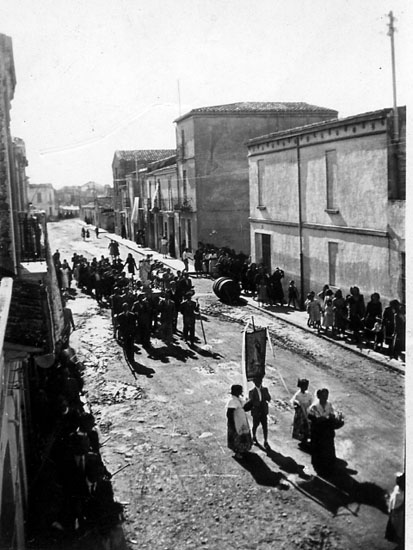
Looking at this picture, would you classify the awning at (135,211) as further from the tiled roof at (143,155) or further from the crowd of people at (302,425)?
the crowd of people at (302,425)

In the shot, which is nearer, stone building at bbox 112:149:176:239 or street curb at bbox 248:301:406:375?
street curb at bbox 248:301:406:375

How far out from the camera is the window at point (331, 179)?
17750 mm

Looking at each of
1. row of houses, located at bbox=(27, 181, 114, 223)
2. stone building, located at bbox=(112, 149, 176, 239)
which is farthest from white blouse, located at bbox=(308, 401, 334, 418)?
stone building, located at bbox=(112, 149, 176, 239)

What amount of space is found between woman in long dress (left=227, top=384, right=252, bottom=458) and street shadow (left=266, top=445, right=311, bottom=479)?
0.39 meters

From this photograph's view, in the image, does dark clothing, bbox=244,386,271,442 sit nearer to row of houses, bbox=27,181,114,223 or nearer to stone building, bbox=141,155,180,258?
stone building, bbox=141,155,180,258

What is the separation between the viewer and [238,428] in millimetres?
9656

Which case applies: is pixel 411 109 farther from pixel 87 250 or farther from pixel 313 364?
pixel 87 250

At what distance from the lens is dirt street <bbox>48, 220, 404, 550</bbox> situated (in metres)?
7.74

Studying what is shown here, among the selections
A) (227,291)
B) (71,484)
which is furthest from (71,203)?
(71,484)

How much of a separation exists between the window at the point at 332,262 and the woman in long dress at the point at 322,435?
374 inches

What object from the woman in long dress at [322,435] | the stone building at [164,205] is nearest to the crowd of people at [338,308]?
the woman in long dress at [322,435]

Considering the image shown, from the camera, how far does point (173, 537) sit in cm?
774

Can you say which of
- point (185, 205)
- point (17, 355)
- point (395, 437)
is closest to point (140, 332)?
point (395, 437)

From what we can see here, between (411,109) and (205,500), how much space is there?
560cm
